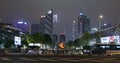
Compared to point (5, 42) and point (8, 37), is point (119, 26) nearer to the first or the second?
point (5, 42)

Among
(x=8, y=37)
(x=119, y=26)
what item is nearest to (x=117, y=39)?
(x=119, y=26)

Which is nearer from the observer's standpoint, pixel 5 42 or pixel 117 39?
pixel 117 39

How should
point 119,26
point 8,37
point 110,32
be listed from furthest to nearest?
1. point 8,37
2. point 110,32
3. point 119,26

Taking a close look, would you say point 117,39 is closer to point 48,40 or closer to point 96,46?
point 96,46

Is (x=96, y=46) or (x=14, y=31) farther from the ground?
(x=14, y=31)

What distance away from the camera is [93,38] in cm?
15412

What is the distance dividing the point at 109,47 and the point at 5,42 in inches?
3561

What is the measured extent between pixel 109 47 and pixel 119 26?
6548 centimetres

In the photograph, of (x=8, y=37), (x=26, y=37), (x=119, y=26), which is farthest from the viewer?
(x=8, y=37)

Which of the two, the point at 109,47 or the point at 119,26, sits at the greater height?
the point at 119,26

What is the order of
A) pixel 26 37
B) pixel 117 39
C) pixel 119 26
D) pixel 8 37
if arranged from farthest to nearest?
1. pixel 8 37
2. pixel 26 37
3. pixel 119 26
4. pixel 117 39

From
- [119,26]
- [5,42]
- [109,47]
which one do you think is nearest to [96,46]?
[109,47]

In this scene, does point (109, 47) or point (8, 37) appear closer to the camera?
point (109, 47)

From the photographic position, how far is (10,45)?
15100 centimetres
